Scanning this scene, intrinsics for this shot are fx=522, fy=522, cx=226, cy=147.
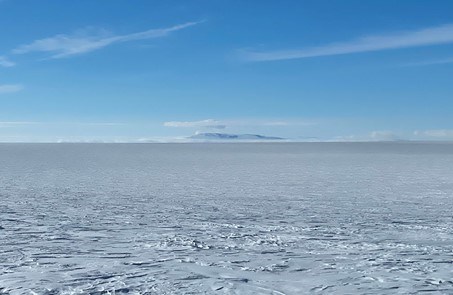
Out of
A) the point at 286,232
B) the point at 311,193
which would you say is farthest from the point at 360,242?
the point at 311,193

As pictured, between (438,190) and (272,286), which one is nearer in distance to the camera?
(272,286)

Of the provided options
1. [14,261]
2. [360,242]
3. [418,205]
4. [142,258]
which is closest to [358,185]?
[418,205]

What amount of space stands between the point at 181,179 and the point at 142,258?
12.1 meters

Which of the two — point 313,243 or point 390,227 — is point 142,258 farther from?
point 390,227

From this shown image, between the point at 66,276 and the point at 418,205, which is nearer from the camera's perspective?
the point at 66,276

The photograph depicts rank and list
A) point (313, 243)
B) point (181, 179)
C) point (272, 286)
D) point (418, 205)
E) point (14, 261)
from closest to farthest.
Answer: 1. point (272, 286)
2. point (14, 261)
3. point (313, 243)
4. point (418, 205)
5. point (181, 179)

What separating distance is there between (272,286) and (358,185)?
11543 millimetres

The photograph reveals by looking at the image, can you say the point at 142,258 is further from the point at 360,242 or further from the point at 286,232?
the point at 360,242

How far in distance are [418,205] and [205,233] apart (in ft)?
18.9

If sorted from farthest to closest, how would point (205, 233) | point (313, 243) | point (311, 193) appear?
point (311, 193) < point (205, 233) < point (313, 243)

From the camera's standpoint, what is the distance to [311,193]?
14445 millimetres

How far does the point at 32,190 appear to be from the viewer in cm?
1468

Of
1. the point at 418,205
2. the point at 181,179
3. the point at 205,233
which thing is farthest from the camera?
Answer: the point at 181,179

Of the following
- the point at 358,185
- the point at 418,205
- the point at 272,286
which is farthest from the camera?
the point at 358,185
